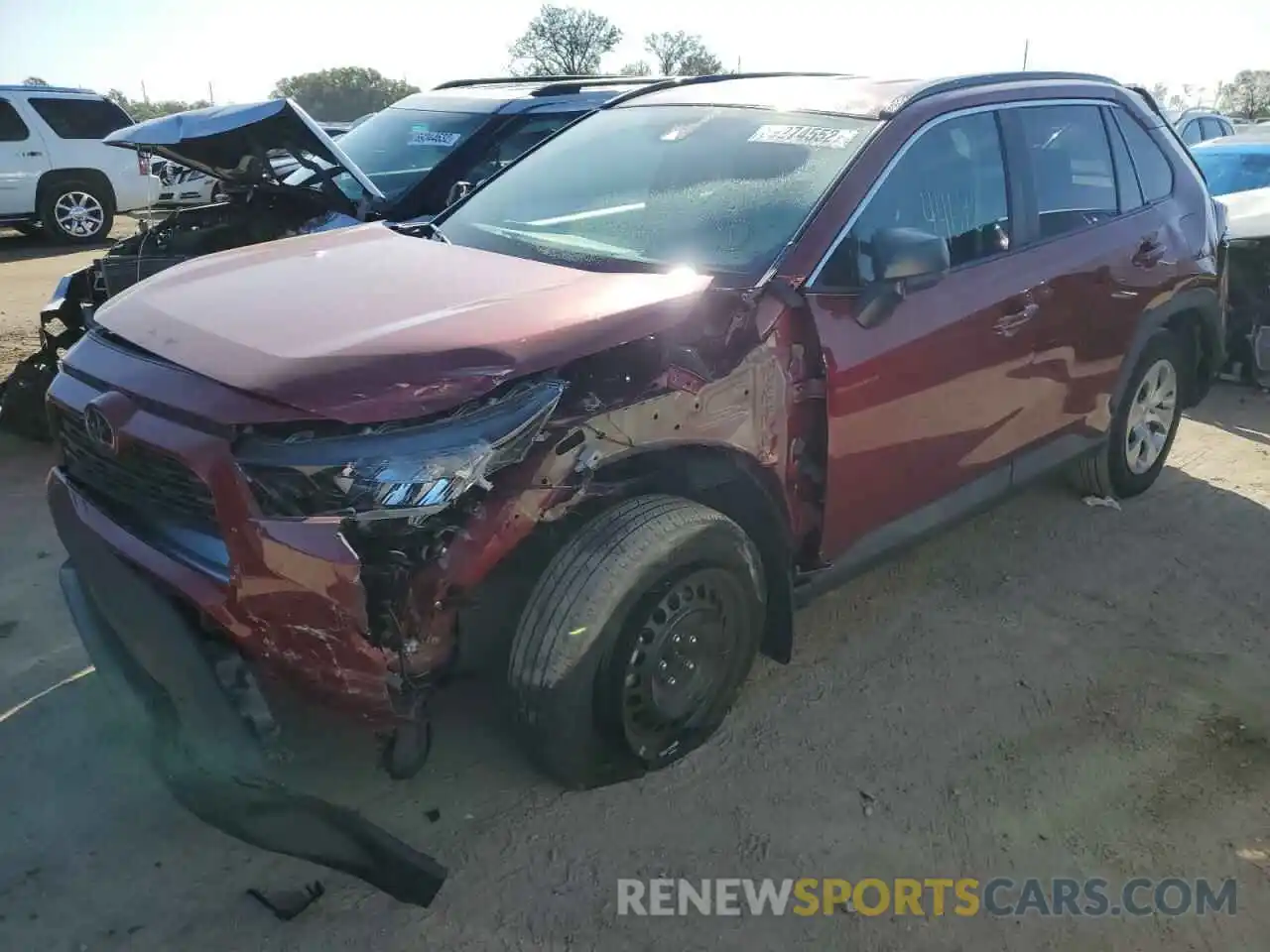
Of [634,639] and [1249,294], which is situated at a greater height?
[634,639]

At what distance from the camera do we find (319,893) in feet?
8.44

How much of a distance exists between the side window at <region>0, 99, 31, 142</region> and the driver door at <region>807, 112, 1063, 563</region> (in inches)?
530

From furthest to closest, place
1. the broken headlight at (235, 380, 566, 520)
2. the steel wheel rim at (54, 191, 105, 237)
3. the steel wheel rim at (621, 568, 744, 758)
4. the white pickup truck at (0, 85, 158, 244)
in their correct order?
the steel wheel rim at (54, 191, 105, 237) → the white pickup truck at (0, 85, 158, 244) → the steel wheel rim at (621, 568, 744, 758) → the broken headlight at (235, 380, 566, 520)

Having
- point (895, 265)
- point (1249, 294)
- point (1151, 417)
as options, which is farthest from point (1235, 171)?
point (895, 265)

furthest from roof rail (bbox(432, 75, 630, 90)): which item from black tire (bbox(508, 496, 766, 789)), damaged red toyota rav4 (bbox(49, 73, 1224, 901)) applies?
black tire (bbox(508, 496, 766, 789))

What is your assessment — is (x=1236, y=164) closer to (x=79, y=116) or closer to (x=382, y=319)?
(x=382, y=319)

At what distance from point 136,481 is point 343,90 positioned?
5740 cm

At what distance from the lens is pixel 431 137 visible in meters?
7.23

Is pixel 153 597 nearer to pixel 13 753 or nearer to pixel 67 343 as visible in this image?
pixel 13 753

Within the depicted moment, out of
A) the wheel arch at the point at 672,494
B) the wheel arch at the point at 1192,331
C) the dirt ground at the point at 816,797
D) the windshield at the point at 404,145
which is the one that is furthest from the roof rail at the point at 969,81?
the windshield at the point at 404,145

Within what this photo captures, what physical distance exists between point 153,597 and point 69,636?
1509mm

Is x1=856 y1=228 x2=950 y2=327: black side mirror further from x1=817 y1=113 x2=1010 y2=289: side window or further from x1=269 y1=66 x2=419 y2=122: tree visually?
x1=269 y1=66 x2=419 y2=122: tree

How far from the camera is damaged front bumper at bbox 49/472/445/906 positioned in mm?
2408

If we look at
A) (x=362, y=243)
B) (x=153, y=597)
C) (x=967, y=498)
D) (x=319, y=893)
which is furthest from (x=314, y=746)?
(x=967, y=498)
